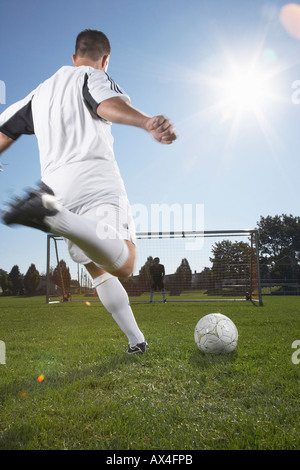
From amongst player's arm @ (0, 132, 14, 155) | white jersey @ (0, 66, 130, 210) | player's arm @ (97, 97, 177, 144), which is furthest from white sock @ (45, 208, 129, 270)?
player's arm @ (0, 132, 14, 155)

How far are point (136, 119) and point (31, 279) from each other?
92.9ft

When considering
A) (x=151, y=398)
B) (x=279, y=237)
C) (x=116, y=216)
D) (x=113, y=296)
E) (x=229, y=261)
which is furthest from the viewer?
(x=279, y=237)

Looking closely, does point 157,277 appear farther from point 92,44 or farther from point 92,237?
point 92,237

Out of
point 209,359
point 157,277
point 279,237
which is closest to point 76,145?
point 209,359

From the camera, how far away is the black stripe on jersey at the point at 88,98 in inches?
104

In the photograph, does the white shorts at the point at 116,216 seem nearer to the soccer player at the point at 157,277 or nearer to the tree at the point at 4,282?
the soccer player at the point at 157,277

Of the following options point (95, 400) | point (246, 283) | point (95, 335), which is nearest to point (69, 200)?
point (95, 400)

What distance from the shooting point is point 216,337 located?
3.81m

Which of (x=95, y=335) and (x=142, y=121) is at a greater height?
(x=142, y=121)

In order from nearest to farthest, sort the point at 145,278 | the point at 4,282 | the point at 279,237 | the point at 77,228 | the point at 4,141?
1. the point at 77,228
2. the point at 4,141
3. the point at 145,278
4. the point at 4,282
5. the point at 279,237

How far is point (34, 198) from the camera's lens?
2.16 meters
